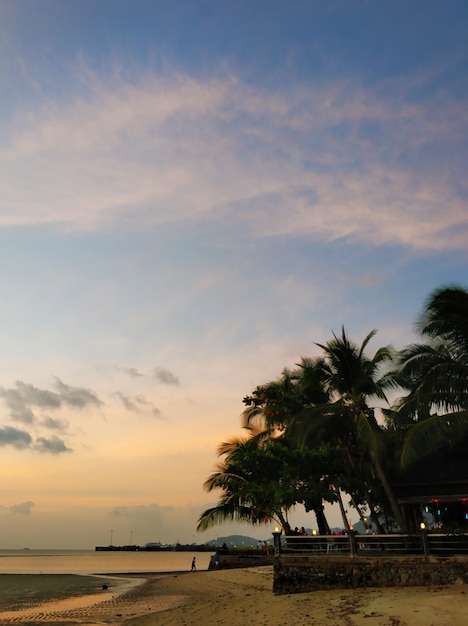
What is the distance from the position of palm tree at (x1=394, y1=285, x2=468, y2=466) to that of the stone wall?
3.35 m

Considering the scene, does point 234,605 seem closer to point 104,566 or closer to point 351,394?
point 351,394

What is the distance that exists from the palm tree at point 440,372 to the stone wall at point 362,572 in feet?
11.0

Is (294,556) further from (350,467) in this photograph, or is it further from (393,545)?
(350,467)

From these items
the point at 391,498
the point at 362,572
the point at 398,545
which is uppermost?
the point at 391,498

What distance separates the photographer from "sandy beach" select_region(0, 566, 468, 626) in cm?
1357

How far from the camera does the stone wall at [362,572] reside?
16500mm

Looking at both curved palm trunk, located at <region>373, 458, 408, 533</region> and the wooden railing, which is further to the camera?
curved palm trunk, located at <region>373, 458, 408, 533</region>

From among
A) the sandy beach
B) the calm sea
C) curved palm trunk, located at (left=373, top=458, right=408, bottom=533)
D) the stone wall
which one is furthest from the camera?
the calm sea

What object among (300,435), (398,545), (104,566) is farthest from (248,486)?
(104,566)

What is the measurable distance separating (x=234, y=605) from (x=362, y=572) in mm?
5197

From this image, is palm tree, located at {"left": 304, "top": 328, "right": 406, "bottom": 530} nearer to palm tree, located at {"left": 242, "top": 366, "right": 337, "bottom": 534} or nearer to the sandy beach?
palm tree, located at {"left": 242, "top": 366, "right": 337, "bottom": 534}

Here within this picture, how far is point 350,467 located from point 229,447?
10.8m

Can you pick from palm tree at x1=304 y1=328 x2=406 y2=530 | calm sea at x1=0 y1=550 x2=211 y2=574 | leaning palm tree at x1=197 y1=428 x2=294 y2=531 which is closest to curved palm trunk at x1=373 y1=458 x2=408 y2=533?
palm tree at x1=304 y1=328 x2=406 y2=530

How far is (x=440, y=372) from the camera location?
19.9 m
